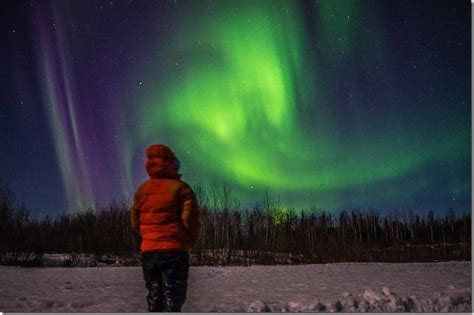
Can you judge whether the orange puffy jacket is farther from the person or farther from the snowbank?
the snowbank

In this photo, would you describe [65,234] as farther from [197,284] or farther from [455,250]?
[455,250]

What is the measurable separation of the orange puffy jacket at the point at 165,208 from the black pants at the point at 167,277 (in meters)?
0.07

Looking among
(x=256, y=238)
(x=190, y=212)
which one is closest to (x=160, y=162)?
(x=190, y=212)

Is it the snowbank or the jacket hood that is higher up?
the jacket hood

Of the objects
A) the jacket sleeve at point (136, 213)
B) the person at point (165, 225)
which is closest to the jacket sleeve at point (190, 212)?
the person at point (165, 225)

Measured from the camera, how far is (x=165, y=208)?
3801 millimetres

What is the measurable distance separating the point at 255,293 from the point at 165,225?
2918mm

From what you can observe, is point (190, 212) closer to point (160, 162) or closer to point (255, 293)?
point (160, 162)

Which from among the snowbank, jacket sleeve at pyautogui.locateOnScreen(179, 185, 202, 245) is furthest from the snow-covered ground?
jacket sleeve at pyautogui.locateOnScreen(179, 185, 202, 245)

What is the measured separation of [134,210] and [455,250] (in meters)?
21.2

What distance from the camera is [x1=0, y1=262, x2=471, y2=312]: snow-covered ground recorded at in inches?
198

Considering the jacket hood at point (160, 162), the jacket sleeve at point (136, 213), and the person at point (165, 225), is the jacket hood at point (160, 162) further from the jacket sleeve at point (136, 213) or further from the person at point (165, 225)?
the jacket sleeve at point (136, 213)

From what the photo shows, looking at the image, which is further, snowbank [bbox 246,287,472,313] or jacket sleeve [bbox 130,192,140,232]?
snowbank [bbox 246,287,472,313]

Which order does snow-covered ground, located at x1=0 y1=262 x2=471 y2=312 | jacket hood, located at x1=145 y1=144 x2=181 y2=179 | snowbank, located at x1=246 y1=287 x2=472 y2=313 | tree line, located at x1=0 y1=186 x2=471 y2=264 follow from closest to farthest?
jacket hood, located at x1=145 y1=144 x2=181 y2=179
snowbank, located at x1=246 y1=287 x2=472 y2=313
snow-covered ground, located at x1=0 y1=262 x2=471 y2=312
tree line, located at x1=0 y1=186 x2=471 y2=264
